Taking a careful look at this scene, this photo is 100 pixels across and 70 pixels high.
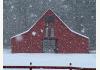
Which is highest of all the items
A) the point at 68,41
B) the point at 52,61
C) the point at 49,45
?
the point at 68,41

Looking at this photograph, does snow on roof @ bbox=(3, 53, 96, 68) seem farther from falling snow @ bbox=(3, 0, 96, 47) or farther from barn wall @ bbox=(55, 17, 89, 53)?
falling snow @ bbox=(3, 0, 96, 47)

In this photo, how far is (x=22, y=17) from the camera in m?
11.1

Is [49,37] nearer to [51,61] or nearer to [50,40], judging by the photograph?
[50,40]

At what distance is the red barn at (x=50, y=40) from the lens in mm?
7570

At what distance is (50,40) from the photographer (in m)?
7.93

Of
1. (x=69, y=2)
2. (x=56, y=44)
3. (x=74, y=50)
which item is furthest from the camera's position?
(x=69, y=2)

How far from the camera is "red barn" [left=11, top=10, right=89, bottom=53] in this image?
24.8 feet

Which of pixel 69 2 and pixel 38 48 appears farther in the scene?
pixel 69 2

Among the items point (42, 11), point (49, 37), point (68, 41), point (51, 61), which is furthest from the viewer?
point (42, 11)

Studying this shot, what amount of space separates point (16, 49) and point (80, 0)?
141 inches

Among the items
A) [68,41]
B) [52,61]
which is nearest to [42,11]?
[68,41]

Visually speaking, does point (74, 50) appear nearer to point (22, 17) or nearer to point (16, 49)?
point (16, 49)

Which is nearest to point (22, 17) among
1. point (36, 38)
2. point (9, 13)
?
point (9, 13)

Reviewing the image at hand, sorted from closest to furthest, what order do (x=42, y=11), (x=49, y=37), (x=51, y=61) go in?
(x=51, y=61), (x=49, y=37), (x=42, y=11)
